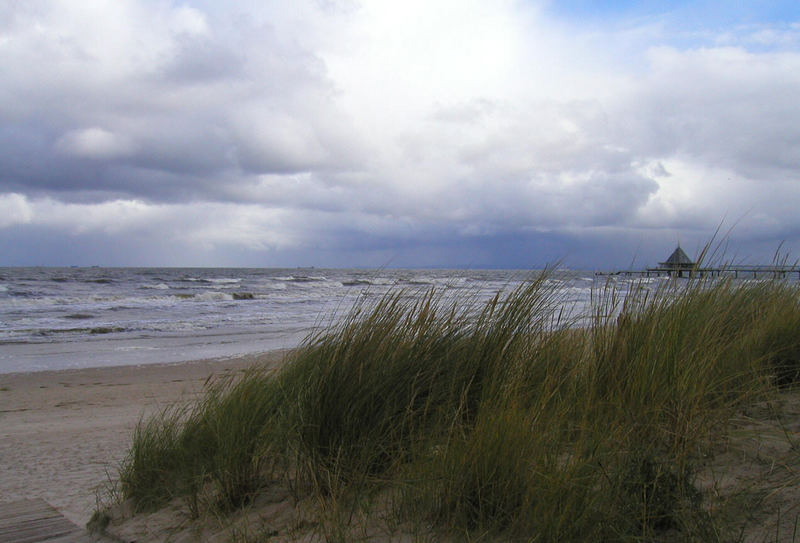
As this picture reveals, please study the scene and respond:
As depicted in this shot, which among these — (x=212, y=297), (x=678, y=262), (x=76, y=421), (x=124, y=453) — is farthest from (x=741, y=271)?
(x=212, y=297)

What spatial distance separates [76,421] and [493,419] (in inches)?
256

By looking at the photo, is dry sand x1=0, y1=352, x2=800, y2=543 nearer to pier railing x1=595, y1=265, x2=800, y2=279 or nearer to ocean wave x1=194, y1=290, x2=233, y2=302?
pier railing x1=595, y1=265, x2=800, y2=279

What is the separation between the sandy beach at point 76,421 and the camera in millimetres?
4711

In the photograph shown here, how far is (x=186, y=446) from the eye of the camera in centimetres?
382

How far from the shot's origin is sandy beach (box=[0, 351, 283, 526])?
185 inches

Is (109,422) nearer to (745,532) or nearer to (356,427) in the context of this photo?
(356,427)

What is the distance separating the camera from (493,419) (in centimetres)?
281

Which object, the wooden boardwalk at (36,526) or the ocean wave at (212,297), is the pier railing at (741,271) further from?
the ocean wave at (212,297)

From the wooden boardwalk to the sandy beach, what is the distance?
127 millimetres

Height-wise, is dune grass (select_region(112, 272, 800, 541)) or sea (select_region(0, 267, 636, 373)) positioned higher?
dune grass (select_region(112, 272, 800, 541))

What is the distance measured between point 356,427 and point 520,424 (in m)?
0.94

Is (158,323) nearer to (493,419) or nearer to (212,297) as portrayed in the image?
(212,297)

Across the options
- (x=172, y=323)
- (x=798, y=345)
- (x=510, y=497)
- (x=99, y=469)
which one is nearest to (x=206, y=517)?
(x=510, y=497)

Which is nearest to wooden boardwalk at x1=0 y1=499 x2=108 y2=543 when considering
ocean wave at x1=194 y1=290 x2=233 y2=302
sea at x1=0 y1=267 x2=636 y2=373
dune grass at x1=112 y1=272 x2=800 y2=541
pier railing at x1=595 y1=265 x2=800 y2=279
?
dune grass at x1=112 y1=272 x2=800 y2=541
